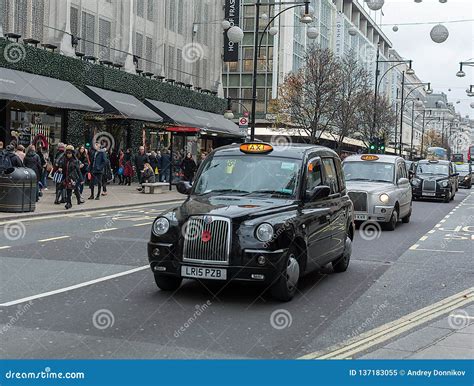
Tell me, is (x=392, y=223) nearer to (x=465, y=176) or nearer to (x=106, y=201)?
(x=106, y=201)

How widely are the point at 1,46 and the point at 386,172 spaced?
617 inches

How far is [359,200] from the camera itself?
16.4 meters

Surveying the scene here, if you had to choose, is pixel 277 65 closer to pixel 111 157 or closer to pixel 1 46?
pixel 111 157

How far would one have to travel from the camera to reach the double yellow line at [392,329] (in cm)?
579

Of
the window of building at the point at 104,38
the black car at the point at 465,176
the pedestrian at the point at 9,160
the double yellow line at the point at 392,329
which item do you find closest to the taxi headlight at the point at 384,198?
the double yellow line at the point at 392,329

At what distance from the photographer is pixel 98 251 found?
11578mm

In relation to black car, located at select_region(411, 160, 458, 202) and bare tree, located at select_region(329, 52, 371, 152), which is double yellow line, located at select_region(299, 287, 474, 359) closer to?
black car, located at select_region(411, 160, 458, 202)

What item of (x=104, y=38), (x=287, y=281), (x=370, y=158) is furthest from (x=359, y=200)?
(x=104, y=38)

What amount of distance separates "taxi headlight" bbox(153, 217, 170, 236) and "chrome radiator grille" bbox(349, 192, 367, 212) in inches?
357

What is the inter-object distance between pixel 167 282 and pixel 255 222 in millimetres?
1440

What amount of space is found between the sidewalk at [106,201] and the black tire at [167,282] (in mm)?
9045

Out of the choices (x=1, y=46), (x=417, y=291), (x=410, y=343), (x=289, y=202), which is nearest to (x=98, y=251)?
(x=289, y=202)

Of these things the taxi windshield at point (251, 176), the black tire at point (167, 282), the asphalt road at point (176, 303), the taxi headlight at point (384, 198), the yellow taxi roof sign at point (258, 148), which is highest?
the yellow taxi roof sign at point (258, 148)

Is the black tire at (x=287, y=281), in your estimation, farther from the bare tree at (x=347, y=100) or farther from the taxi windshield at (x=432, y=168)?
the bare tree at (x=347, y=100)
